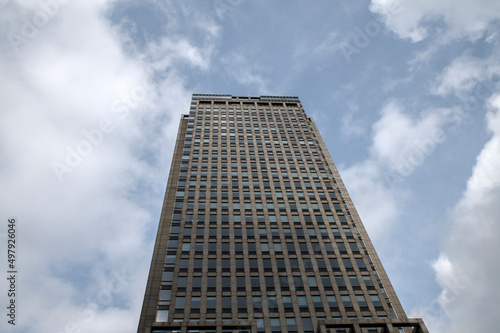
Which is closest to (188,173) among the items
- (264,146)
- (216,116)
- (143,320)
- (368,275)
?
(264,146)

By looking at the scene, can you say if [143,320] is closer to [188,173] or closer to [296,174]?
[188,173]

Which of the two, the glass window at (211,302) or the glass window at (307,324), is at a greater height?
the glass window at (211,302)

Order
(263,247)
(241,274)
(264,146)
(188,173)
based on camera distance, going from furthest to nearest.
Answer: (264,146)
(188,173)
(263,247)
(241,274)

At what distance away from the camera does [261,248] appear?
5238 centimetres

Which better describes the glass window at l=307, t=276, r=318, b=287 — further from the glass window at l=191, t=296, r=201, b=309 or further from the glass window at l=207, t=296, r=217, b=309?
the glass window at l=191, t=296, r=201, b=309

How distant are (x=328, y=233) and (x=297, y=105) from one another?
4835 cm

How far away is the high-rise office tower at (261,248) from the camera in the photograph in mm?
43312

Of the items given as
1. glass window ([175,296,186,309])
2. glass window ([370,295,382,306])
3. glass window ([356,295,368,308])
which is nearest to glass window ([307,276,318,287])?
glass window ([356,295,368,308])

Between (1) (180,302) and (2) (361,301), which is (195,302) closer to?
(1) (180,302)

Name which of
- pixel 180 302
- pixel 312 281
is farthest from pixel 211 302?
pixel 312 281

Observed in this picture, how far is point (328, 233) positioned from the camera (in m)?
55.8

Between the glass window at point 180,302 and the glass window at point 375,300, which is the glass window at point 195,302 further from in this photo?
the glass window at point 375,300

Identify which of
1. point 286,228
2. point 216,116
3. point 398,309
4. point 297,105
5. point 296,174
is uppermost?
point 297,105

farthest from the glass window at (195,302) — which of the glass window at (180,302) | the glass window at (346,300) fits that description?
the glass window at (346,300)
